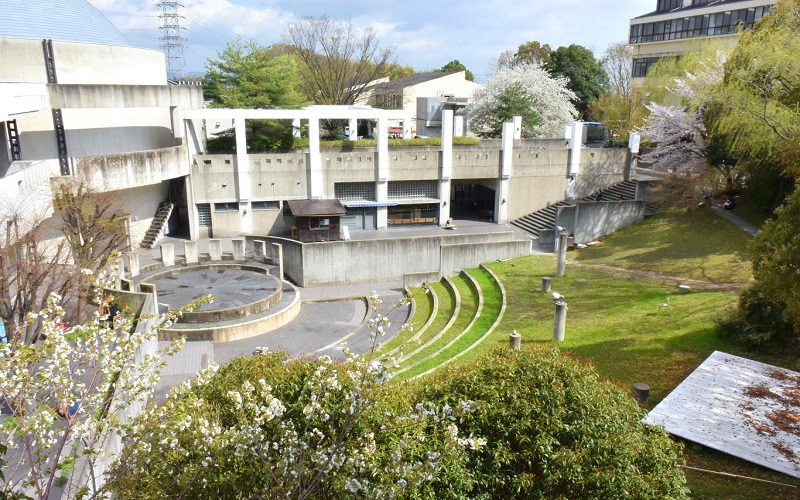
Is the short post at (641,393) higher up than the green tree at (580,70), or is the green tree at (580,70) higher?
the green tree at (580,70)

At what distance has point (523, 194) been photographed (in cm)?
3541

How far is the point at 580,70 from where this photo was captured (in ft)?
187

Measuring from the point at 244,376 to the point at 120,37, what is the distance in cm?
3285

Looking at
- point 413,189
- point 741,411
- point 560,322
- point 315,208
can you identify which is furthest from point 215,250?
point 741,411

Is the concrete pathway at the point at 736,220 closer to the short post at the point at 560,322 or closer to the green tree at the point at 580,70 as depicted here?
the short post at the point at 560,322

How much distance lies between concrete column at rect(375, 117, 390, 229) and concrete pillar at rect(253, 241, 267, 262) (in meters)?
8.39

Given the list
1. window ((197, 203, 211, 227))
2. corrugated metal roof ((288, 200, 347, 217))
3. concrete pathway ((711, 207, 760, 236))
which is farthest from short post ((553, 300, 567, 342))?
window ((197, 203, 211, 227))

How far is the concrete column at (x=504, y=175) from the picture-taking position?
3403cm

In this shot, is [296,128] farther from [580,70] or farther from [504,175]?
[580,70]

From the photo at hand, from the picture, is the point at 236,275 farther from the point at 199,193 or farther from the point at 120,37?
the point at 120,37

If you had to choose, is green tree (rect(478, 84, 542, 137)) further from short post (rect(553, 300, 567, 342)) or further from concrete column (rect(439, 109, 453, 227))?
short post (rect(553, 300, 567, 342))

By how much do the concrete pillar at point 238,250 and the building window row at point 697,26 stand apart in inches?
1594

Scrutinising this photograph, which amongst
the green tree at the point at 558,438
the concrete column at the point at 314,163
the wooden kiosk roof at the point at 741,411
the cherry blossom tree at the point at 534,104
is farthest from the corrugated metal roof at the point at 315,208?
the green tree at the point at 558,438

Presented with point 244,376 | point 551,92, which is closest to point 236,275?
point 244,376
